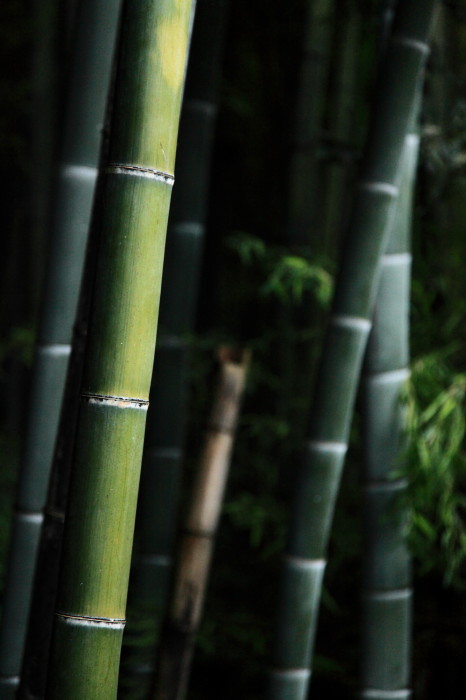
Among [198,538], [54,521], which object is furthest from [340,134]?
[54,521]

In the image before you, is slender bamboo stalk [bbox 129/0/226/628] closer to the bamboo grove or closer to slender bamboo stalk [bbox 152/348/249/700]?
the bamboo grove

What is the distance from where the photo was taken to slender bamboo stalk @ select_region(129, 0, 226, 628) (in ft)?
7.25

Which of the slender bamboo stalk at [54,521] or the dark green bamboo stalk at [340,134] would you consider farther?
the dark green bamboo stalk at [340,134]

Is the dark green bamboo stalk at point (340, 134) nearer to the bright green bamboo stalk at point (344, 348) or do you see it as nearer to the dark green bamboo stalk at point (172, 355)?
the dark green bamboo stalk at point (172, 355)

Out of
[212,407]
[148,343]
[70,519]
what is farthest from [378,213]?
[70,519]

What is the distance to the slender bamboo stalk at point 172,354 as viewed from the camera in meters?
2.21

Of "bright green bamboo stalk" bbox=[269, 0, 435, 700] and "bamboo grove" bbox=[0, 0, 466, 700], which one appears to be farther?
"bright green bamboo stalk" bbox=[269, 0, 435, 700]

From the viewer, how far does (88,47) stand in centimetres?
146

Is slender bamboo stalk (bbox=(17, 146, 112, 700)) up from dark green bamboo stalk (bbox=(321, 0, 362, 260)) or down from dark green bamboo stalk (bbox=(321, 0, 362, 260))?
down

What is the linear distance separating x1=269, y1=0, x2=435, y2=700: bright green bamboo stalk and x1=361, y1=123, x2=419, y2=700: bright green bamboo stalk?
17 centimetres

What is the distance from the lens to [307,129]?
2598 mm

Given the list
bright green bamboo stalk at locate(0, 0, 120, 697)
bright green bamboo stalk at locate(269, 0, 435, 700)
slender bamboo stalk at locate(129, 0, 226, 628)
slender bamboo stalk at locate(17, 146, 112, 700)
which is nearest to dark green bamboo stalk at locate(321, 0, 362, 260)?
slender bamboo stalk at locate(129, 0, 226, 628)

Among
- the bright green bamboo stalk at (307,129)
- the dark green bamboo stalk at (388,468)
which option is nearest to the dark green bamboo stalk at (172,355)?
the bright green bamboo stalk at (307,129)

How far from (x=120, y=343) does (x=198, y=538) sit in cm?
52
